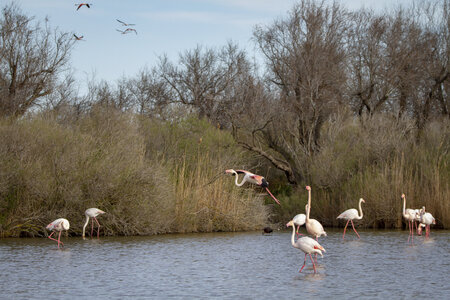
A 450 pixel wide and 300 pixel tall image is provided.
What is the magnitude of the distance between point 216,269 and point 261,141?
56.6 feet

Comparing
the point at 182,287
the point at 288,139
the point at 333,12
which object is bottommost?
the point at 182,287

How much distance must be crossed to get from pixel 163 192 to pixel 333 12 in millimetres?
15993

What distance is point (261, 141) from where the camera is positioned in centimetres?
2828

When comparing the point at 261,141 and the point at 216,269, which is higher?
the point at 261,141

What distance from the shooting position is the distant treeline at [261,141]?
1644 centimetres

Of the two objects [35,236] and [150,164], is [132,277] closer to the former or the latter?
[35,236]

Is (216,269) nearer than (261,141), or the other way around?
(216,269)

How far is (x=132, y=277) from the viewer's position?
407 inches

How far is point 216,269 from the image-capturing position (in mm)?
11289

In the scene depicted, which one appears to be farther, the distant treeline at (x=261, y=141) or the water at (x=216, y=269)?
the distant treeline at (x=261, y=141)

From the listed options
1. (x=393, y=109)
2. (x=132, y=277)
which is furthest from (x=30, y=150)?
(x=393, y=109)

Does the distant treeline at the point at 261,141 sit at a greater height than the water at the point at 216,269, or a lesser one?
greater

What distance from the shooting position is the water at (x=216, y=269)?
909 centimetres

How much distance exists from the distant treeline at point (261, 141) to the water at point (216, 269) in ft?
4.89
